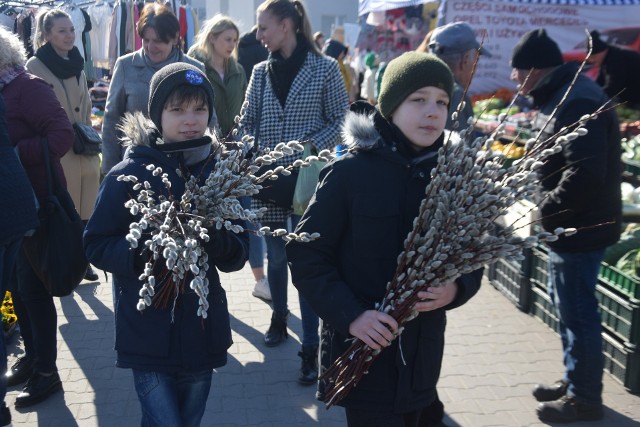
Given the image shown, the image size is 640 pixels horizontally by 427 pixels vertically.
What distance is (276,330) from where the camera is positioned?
181 inches

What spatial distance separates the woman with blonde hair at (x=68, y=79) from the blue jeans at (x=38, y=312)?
1.65 metres

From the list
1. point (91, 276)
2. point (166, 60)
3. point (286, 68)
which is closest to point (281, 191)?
point (286, 68)

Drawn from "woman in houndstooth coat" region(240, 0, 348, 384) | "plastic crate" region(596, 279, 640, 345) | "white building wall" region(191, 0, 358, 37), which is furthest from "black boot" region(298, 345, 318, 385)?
"white building wall" region(191, 0, 358, 37)

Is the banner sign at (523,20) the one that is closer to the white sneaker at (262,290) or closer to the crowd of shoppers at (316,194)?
the crowd of shoppers at (316,194)

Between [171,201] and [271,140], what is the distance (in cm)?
211

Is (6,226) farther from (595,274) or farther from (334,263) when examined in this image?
(595,274)

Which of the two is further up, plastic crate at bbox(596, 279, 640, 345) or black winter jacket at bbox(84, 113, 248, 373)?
black winter jacket at bbox(84, 113, 248, 373)

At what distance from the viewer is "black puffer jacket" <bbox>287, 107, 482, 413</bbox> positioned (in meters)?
2.27

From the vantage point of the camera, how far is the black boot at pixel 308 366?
13.3 ft

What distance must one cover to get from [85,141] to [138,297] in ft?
10.2

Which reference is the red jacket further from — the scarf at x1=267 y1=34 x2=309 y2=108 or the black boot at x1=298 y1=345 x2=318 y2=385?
the black boot at x1=298 y1=345 x2=318 y2=385

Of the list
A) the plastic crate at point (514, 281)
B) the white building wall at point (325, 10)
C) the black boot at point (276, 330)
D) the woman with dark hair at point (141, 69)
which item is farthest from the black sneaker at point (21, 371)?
the white building wall at point (325, 10)

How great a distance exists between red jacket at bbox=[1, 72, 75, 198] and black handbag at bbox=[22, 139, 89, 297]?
0.21 meters

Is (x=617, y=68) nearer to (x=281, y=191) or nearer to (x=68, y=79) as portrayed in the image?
(x=281, y=191)
